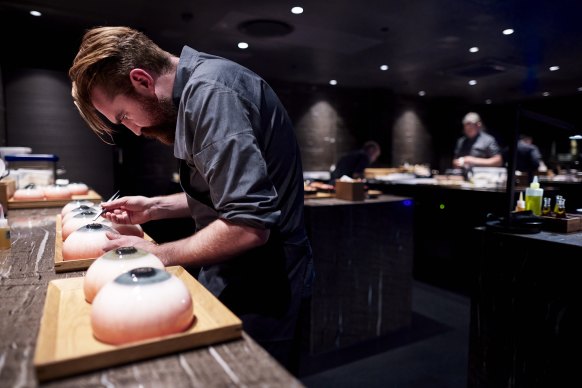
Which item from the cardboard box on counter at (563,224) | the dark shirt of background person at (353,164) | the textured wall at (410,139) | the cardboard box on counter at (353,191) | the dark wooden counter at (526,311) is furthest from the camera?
the textured wall at (410,139)

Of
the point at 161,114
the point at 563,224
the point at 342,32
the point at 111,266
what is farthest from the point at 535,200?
the point at 342,32

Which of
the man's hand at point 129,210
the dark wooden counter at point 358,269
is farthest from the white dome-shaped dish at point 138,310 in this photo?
the dark wooden counter at point 358,269

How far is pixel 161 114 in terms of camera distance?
1.24 metres

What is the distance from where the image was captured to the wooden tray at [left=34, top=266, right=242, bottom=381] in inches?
24.8

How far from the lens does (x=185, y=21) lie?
5.12 meters

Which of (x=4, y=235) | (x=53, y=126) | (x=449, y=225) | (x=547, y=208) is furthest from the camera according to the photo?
(x=53, y=126)

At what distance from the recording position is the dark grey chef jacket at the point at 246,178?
39.3 inches

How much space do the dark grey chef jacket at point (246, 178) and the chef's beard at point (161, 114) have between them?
64mm

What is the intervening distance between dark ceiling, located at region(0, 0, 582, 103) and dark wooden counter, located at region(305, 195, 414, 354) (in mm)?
2587

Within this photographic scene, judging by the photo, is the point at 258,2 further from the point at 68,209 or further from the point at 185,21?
the point at 68,209

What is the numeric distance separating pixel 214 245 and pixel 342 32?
5158 mm

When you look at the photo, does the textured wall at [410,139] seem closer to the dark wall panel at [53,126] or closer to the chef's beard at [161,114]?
the dark wall panel at [53,126]

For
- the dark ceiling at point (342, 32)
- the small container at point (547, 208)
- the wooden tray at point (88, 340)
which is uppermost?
the dark ceiling at point (342, 32)

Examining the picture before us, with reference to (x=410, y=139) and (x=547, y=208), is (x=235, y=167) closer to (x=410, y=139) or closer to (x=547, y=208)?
(x=547, y=208)
